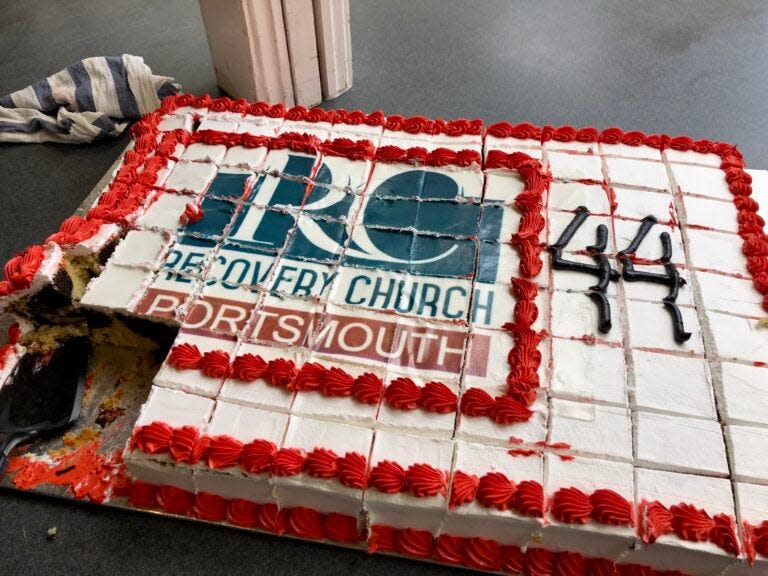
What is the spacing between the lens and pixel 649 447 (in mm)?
2639

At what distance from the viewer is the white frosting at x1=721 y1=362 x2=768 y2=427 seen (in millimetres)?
2715

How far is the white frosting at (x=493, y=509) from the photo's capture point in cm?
254

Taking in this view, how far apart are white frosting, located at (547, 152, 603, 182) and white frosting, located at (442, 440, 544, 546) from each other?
1790 mm

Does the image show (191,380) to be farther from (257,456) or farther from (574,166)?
(574,166)

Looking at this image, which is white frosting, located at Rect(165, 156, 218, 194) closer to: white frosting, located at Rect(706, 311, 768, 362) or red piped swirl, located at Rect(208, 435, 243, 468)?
red piped swirl, located at Rect(208, 435, 243, 468)

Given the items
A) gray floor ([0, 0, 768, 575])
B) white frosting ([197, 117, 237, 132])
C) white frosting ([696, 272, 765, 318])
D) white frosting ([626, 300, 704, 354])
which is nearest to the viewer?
white frosting ([626, 300, 704, 354])

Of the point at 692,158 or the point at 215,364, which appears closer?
the point at 215,364

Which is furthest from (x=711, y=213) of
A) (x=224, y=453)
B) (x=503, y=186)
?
(x=224, y=453)

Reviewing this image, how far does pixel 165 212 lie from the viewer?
3.56m

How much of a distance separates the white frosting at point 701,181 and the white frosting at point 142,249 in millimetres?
2920

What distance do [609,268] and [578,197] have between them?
0.56 metres

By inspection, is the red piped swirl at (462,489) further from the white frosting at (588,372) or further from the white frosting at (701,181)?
the white frosting at (701,181)

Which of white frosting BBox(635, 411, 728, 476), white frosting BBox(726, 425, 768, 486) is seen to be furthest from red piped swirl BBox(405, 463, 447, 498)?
white frosting BBox(726, 425, 768, 486)

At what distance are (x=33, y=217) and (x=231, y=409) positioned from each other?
2.89 meters
